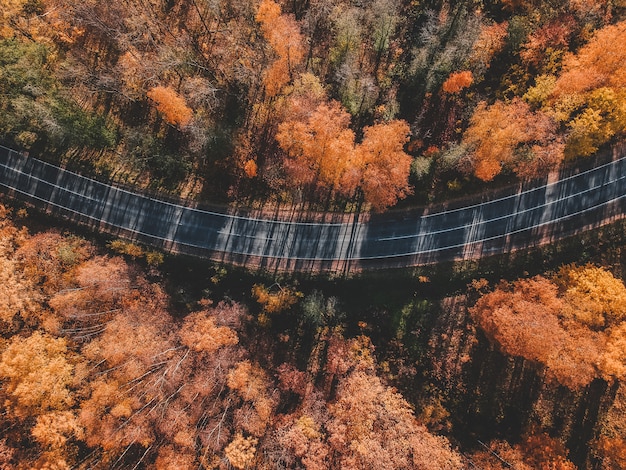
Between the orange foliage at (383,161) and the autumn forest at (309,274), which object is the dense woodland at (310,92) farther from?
the autumn forest at (309,274)

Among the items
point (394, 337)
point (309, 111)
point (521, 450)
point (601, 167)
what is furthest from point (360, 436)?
point (601, 167)

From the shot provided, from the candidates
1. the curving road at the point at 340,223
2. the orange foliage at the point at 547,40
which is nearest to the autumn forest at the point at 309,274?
the orange foliage at the point at 547,40

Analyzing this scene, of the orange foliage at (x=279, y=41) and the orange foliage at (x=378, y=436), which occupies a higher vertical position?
the orange foliage at (x=279, y=41)

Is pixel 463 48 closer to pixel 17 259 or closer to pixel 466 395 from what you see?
pixel 466 395

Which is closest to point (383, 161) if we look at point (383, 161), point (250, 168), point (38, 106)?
point (383, 161)

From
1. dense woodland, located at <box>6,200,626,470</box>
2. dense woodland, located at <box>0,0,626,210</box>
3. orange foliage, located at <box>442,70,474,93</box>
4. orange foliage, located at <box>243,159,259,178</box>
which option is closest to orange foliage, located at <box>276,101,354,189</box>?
dense woodland, located at <box>0,0,626,210</box>

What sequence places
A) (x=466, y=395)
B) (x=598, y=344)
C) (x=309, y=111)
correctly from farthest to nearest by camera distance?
(x=466, y=395) < (x=309, y=111) < (x=598, y=344)

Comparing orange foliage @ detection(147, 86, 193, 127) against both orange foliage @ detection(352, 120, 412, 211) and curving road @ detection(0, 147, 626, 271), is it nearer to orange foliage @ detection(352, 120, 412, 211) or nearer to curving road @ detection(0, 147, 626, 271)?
curving road @ detection(0, 147, 626, 271)
